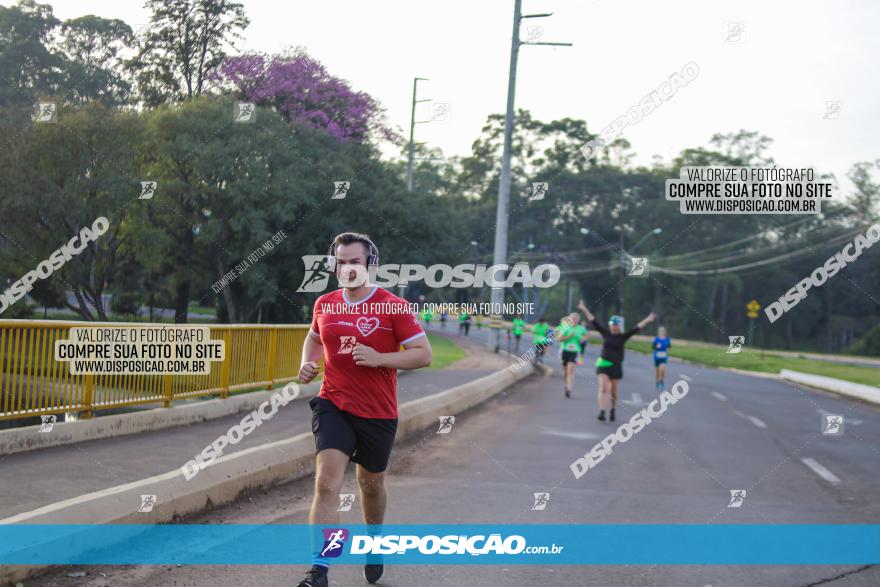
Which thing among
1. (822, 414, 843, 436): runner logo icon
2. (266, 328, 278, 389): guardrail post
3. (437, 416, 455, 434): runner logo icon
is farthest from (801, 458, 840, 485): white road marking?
(266, 328, 278, 389): guardrail post

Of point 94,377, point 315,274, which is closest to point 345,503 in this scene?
point 94,377

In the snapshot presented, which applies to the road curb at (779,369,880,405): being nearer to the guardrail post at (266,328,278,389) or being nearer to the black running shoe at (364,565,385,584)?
the guardrail post at (266,328,278,389)

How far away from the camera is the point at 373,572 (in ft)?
18.5

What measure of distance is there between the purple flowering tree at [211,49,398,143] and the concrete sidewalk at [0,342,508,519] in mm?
19168

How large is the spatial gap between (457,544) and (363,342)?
2.19 m

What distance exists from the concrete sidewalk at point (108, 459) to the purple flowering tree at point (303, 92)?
19.2 metres

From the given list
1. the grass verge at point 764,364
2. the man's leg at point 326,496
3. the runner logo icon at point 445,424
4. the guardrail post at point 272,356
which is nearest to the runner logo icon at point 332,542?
the man's leg at point 326,496

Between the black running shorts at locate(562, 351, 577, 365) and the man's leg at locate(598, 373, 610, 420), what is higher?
the black running shorts at locate(562, 351, 577, 365)

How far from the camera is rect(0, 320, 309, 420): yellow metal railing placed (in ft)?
29.7

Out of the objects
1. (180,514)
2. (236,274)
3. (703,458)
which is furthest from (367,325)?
(236,274)

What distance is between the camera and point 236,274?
88.2ft

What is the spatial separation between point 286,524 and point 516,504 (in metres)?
2.22

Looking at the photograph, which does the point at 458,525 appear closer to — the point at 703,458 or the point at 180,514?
the point at 180,514

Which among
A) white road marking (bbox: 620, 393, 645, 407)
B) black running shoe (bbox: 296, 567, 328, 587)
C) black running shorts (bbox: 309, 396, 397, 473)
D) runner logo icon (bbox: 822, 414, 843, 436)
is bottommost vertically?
white road marking (bbox: 620, 393, 645, 407)
